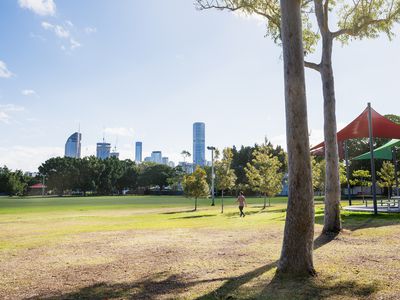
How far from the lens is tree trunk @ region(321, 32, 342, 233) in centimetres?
1318

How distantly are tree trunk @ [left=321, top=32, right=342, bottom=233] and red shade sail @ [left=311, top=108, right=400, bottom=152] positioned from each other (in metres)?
7.83

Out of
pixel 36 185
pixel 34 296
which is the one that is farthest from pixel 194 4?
pixel 36 185

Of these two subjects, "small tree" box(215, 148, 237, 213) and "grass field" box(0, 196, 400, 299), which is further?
"small tree" box(215, 148, 237, 213)

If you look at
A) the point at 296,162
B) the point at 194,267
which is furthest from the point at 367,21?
the point at 194,267

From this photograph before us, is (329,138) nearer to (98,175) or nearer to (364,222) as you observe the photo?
(364,222)

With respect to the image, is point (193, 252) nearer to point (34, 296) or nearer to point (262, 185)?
point (34, 296)

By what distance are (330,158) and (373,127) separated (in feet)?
31.3

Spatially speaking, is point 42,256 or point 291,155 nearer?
point 291,155

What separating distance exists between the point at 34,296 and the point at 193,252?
16.2 feet

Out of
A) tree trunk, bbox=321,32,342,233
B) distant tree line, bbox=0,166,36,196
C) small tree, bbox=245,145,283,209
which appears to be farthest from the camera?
distant tree line, bbox=0,166,36,196

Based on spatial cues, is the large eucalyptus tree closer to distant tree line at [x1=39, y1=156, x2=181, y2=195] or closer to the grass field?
the grass field

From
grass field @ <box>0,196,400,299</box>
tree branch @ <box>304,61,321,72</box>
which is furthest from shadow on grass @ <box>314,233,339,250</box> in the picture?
tree branch @ <box>304,61,321,72</box>

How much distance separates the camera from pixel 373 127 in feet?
70.2

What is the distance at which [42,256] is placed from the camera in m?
10.8
